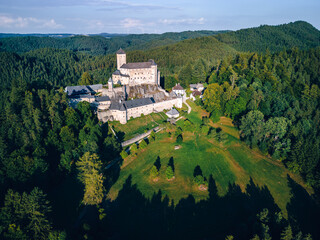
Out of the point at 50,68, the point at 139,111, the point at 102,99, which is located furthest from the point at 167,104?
the point at 50,68

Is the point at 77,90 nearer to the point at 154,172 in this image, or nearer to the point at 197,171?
the point at 154,172

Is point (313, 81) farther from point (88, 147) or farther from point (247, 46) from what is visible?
point (88, 147)

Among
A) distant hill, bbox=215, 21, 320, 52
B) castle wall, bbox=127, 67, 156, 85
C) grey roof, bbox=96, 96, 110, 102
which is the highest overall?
distant hill, bbox=215, 21, 320, 52

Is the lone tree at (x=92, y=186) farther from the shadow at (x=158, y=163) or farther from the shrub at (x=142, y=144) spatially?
the shrub at (x=142, y=144)

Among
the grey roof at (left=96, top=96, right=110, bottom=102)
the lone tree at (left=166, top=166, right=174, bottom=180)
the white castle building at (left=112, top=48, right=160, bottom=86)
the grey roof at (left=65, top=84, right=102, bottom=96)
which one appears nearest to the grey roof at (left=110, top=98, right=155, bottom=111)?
the grey roof at (left=96, top=96, right=110, bottom=102)

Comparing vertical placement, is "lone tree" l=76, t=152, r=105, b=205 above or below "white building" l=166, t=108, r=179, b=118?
below

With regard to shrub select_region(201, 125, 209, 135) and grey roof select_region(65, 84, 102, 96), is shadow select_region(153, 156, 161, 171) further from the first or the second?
grey roof select_region(65, 84, 102, 96)
